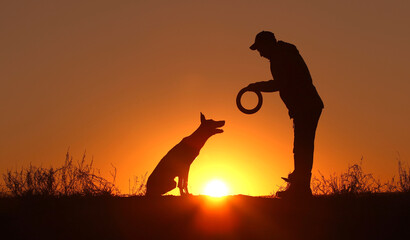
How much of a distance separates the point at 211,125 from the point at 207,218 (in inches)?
197

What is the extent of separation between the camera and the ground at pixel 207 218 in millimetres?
7516

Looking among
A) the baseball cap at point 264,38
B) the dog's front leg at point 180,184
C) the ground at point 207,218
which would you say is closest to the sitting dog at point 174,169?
→ the dog's front leg at point 180,184

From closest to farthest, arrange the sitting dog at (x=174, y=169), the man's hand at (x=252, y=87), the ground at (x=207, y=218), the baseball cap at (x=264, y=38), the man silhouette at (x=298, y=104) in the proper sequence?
1. the ground at (x=207, y=218)
2. the man silhouette at (x=298, y=104)
3. the baseball cap at (x=264, y=38)
4. the man's hand at (x=252, y=87)
5. the sitting dog at (x=174, y=169)

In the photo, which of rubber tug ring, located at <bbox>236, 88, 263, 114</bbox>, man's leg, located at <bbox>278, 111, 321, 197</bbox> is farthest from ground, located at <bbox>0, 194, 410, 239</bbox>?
rubber tug ring, located at <bbox>236, 88, 263, 114</bbox>

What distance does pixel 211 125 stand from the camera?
1290 cm

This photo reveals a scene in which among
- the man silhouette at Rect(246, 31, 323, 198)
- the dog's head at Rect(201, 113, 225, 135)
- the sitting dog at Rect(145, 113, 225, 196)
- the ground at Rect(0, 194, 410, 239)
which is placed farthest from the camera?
the dog's head at Rect(201, 113, 225, 135)

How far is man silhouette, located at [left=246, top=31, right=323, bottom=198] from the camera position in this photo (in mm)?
9500

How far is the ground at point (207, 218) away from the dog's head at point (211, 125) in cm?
368

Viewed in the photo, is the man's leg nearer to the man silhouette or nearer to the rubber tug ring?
the man silhouette

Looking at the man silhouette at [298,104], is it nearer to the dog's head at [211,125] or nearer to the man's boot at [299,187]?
the man's boot at [299,187]

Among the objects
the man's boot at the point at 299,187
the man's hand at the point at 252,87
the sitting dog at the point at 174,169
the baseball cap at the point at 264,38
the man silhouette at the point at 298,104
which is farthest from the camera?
the sitting dog at the point at 174,169

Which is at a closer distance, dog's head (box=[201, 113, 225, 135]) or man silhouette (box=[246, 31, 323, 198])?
man silhouette (box=[246, 31, 323, 198])

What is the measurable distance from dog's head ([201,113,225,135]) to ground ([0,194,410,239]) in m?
3.68

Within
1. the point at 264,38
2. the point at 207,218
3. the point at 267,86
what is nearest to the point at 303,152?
the point at 267,86
